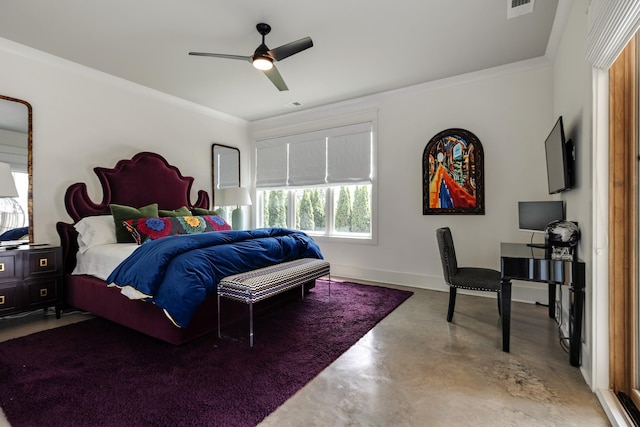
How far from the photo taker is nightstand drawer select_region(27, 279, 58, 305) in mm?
2852

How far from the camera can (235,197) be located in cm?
488

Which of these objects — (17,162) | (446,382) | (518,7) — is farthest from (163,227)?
(518,7)

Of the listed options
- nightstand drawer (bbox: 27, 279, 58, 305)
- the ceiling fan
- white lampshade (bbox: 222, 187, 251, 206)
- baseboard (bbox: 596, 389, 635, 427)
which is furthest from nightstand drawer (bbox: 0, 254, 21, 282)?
baseboard (bbox: 596, 389, 635, 427)

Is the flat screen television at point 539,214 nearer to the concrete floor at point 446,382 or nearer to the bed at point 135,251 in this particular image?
the concrete floor at point 446,382

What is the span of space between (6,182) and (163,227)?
1.32 meters

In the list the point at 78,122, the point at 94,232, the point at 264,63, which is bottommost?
the point at 94,232

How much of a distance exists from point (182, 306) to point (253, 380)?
740 mm

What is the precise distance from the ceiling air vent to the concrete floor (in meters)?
2.66

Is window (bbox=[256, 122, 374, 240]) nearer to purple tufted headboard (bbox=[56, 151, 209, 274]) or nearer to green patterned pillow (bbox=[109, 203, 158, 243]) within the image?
purple tufted headboard (bbox=[56, 151, 209, 274])

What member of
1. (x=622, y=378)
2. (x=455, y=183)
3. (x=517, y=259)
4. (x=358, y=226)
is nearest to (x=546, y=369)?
(x=622, y=378)

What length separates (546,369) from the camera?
2.05 m

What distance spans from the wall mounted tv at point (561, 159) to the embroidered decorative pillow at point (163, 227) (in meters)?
3.60

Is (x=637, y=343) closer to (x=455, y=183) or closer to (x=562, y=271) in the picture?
(x=562, y=271)

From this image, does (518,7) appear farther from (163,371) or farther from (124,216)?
(124,216)
